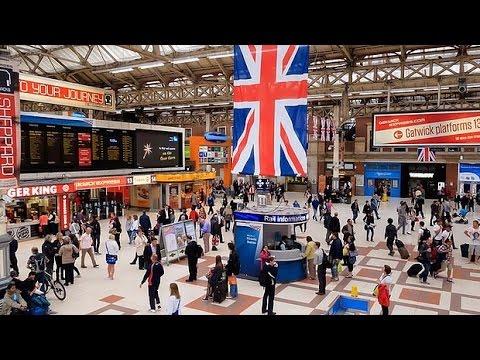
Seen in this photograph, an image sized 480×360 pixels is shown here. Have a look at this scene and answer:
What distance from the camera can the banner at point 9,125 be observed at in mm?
8516

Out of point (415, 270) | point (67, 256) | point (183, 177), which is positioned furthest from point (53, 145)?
point (415, 270)

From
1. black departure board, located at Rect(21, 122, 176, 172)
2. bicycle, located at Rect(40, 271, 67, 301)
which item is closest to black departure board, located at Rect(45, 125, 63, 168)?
black departure board, located at Rect(21, 122, 176, 172)

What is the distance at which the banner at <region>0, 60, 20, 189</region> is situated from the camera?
852 centimetres

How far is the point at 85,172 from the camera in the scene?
1973 centimetres

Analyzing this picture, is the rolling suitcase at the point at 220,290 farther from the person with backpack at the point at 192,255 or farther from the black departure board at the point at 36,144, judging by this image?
the black departure board at the point at 36,144

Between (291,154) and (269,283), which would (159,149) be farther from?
(269,283)

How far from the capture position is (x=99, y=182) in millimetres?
19250

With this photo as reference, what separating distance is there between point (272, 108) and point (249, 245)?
3.79 m

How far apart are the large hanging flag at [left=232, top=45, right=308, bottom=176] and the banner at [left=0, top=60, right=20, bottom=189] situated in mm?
5260

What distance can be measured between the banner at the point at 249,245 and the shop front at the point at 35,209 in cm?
882
